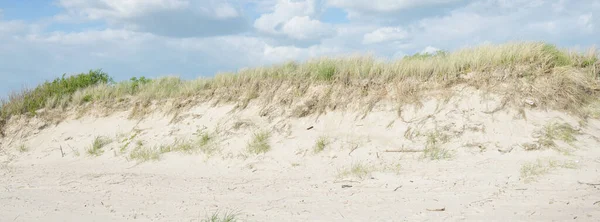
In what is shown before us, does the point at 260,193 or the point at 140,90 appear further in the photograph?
the point at 140,90

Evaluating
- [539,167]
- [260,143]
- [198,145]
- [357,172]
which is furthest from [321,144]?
[539,167]

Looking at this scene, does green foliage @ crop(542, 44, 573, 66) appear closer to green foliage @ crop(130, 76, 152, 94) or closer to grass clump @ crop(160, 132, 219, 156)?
grass clump @ crop(160, 132, 219, 156)

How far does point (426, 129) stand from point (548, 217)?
13.5ft

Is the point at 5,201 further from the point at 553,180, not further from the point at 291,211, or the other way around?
the point at 553,180

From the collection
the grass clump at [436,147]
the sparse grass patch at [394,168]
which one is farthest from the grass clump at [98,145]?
the grass clump at [436,147]

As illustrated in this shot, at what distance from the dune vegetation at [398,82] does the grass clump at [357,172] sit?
222cm

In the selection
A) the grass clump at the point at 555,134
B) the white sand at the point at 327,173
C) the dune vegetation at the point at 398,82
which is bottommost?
the white sand at the point at 327,173

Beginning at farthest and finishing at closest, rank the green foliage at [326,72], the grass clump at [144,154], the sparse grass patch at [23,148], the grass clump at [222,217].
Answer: the sparse grass patch at [23,148], the green foliage at [326,72], the grass clump at [144,154], the grass clump at [222,217]

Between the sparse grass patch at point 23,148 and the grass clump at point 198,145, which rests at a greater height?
the grass clump at point 198,145

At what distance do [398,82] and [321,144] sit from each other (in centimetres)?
238

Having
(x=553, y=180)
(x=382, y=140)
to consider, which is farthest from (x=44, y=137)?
(x=553, y=180)

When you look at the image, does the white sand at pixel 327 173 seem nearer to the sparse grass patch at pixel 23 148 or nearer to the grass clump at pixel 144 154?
the grass clump at pixel 144 154

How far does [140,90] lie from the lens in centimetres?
1500

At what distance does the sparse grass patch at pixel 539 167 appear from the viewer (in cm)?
813
